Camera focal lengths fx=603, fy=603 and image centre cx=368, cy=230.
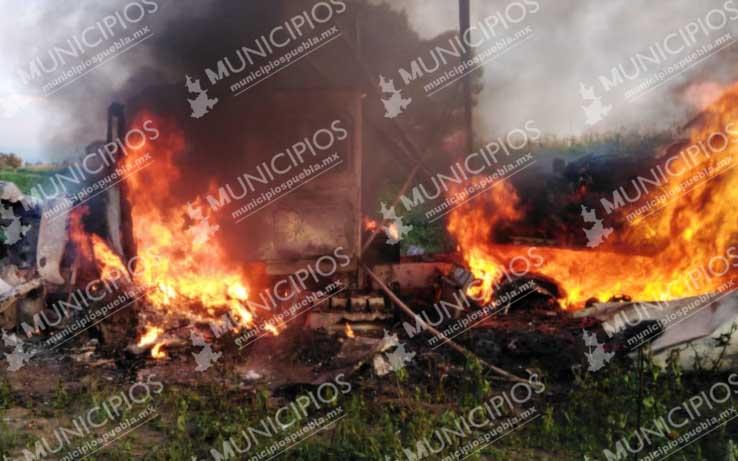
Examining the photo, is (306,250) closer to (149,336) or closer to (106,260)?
(149,336)

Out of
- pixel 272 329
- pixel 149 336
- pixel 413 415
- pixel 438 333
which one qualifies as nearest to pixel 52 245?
pixel 149 336

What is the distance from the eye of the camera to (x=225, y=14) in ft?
41.8

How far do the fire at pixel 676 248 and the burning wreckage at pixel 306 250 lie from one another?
1.0 inches

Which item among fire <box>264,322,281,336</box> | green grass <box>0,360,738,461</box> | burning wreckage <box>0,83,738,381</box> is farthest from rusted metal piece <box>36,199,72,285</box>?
fire <box>264,322,281,336</box>

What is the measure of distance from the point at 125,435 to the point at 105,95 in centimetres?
868

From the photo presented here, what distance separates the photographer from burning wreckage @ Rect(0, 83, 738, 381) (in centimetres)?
1069

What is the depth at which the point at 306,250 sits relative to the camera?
11609mm

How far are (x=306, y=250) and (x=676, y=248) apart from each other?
6933 millimetres

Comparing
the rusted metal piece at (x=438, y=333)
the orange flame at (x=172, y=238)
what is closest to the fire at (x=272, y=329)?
the orange flame at (x=172, y=238)

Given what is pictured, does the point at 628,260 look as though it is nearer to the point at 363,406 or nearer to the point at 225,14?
the point at 363,406

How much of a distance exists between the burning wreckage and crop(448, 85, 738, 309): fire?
0.03 m

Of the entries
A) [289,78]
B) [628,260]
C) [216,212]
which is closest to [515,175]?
[628,260]

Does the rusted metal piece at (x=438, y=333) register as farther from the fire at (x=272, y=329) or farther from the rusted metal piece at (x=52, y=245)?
the rusted metal piece at (x=52, y=245)

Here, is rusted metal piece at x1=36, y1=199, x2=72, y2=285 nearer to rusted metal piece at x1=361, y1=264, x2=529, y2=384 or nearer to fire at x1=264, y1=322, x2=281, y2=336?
fire at x1=264, y1=322, x2=281, y2=336
